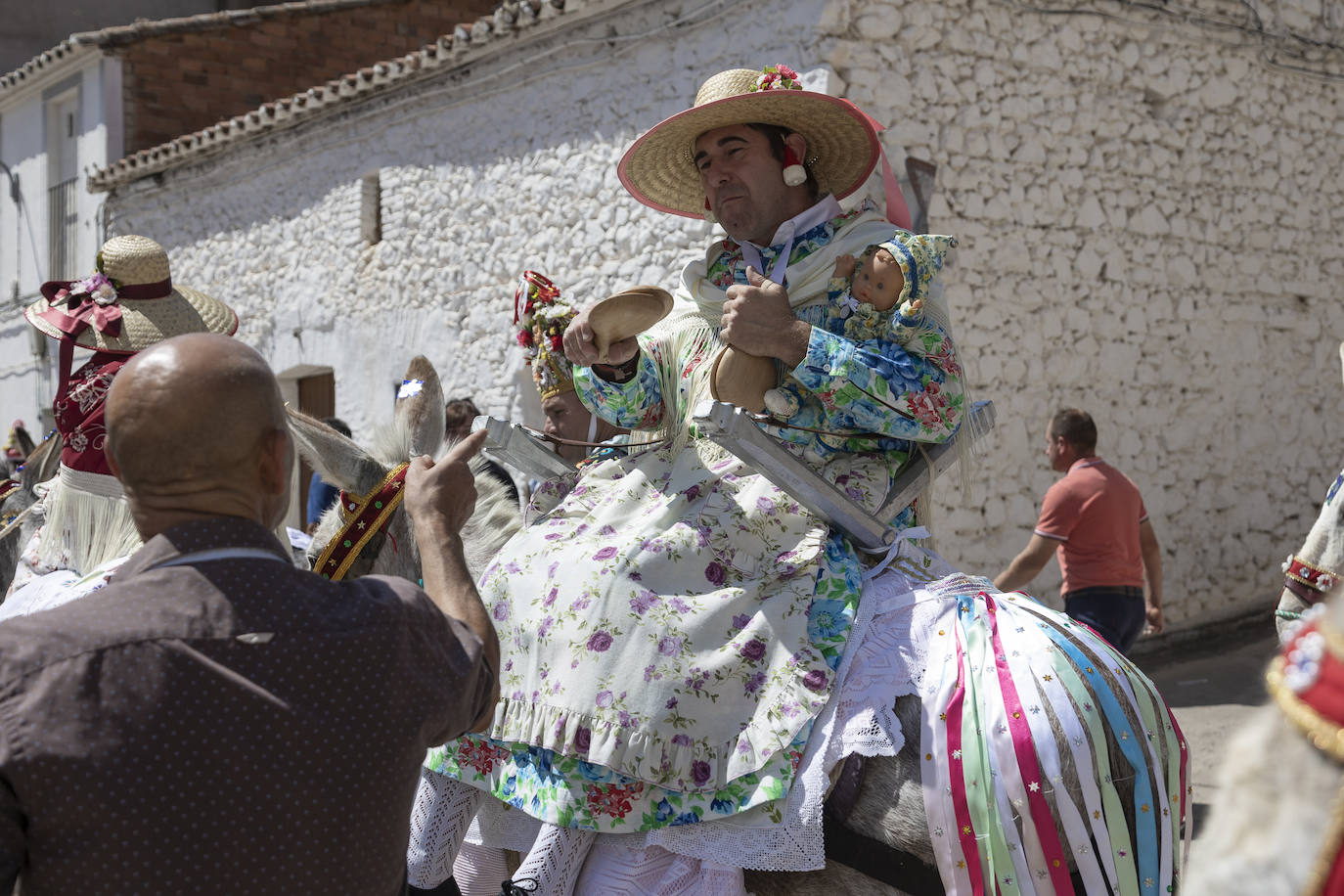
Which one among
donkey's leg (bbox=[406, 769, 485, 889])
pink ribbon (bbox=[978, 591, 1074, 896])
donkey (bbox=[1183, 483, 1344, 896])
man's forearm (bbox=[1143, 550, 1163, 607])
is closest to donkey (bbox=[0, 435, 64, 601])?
donkey's leg (bbox=[406, 769, 485, 889])

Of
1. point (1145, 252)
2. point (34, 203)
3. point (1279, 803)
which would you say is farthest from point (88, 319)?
point (34, 203)

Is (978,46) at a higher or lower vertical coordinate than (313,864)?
higher

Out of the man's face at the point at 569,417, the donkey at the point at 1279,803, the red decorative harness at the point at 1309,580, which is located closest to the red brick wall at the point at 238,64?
the man's face at the point at 569,417

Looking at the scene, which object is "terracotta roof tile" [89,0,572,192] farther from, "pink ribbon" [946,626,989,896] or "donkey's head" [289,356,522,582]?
"pink ribbon" [946,626,989,896]

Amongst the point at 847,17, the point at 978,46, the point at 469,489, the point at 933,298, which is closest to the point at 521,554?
the point at 469,489

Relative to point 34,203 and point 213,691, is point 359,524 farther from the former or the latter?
point 34,203

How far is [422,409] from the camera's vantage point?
275 cm

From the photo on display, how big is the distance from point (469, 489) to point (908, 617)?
96cm

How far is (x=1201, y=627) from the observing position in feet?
28.9

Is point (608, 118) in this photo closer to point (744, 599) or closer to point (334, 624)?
point (744, 599)

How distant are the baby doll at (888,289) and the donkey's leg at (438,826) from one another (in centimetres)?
108

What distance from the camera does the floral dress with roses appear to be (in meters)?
2.30

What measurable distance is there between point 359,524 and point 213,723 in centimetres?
127

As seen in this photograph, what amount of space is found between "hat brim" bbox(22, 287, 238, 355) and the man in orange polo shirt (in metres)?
4.03
